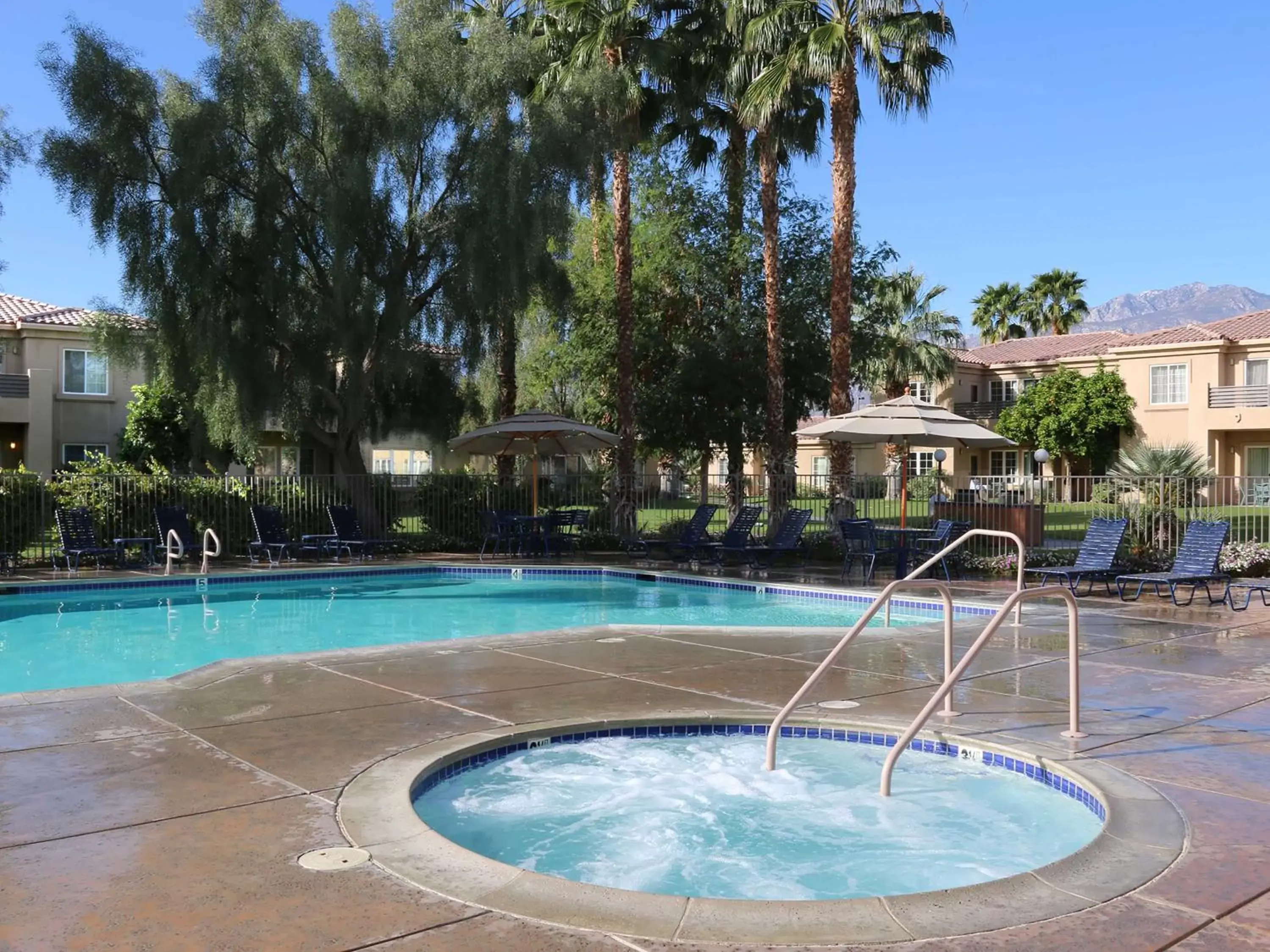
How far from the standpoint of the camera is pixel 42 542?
18625 millimetres

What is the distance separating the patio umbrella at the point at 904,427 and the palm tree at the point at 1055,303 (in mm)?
42944

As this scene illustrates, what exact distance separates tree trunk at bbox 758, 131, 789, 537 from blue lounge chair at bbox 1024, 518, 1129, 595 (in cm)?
697

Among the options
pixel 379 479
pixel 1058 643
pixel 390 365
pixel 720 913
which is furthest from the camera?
pixel 379 479

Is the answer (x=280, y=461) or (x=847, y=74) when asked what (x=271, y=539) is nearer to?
(x=847, y=74)

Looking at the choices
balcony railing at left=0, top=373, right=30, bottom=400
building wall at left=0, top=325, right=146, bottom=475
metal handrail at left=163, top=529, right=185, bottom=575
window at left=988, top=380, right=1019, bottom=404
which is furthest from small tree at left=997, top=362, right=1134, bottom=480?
balcony railing at left=0, top=373, right=30, bottom=400

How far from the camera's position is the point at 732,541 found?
19.2 meters

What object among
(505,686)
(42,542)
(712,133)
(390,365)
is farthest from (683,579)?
(712,133)

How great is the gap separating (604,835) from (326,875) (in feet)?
6.10

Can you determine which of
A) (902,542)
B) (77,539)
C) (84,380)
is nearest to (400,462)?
(84,380)

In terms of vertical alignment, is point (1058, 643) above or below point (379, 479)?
below

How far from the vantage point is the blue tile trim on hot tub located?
5.76 m

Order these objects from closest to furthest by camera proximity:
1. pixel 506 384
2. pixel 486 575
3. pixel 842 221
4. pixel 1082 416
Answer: pixel 486 575 < pixel 842 221 < pixel 506 384 < pixel 1082 416

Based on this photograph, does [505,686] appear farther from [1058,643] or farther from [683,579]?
[683,579]

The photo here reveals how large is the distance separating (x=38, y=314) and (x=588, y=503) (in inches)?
813
